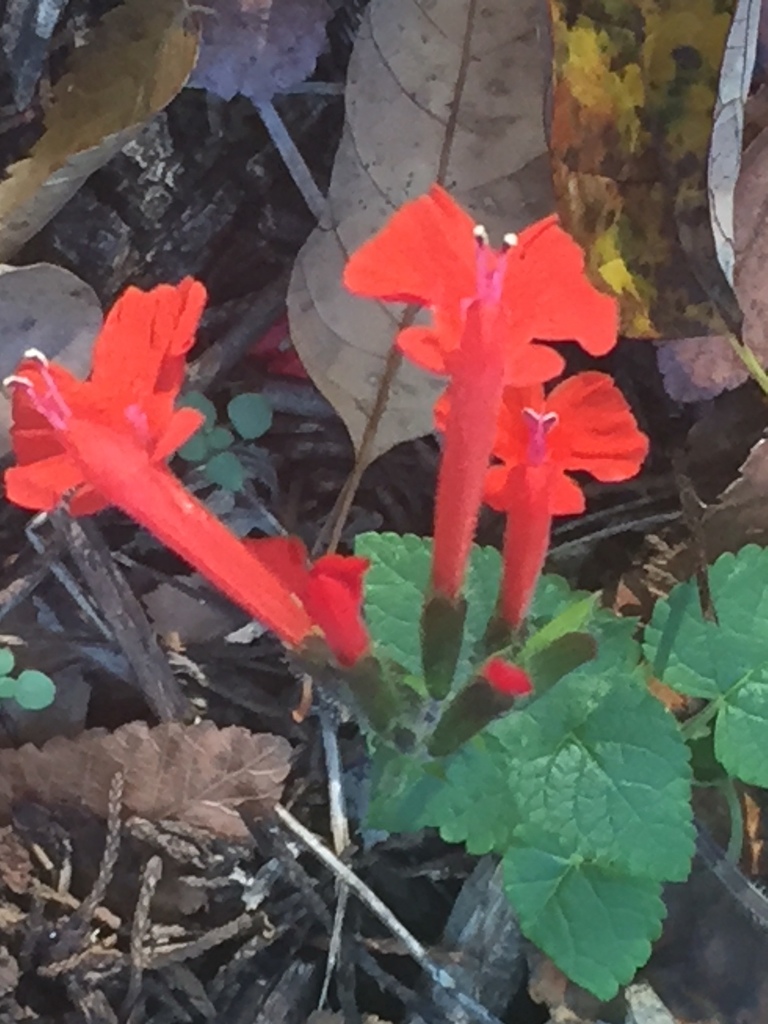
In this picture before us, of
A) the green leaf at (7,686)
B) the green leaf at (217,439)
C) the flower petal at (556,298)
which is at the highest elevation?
the flower petal at (556,298)

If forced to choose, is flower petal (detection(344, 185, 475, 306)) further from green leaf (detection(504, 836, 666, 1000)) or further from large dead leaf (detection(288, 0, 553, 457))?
green leaf (detection(504, 836, 666, 1000))

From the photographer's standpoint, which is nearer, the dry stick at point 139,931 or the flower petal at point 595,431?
the flower petal at point 595,431

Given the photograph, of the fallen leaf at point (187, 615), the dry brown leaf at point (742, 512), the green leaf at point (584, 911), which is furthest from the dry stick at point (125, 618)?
the dry brown leaf at point (742, 512)

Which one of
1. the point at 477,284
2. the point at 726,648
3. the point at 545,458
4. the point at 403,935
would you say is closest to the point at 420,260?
Answer: the point at 477,284

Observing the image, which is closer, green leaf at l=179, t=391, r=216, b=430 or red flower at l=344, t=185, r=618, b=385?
red flower at l=344, t=185, r=618, b=385

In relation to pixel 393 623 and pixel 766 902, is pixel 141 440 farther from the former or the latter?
pixel 766 902

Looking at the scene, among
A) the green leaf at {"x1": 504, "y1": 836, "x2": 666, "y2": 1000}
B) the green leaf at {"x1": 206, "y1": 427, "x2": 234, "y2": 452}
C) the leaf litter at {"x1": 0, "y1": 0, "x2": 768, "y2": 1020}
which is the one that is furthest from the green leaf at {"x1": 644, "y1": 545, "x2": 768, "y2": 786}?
the green leaf at {"x1": 206, "y1": 427, "x2": 234, "y2": 452}

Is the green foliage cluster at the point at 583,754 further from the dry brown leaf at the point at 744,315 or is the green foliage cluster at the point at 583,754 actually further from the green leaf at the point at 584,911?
the dry brown leaf at the point at 744,315
